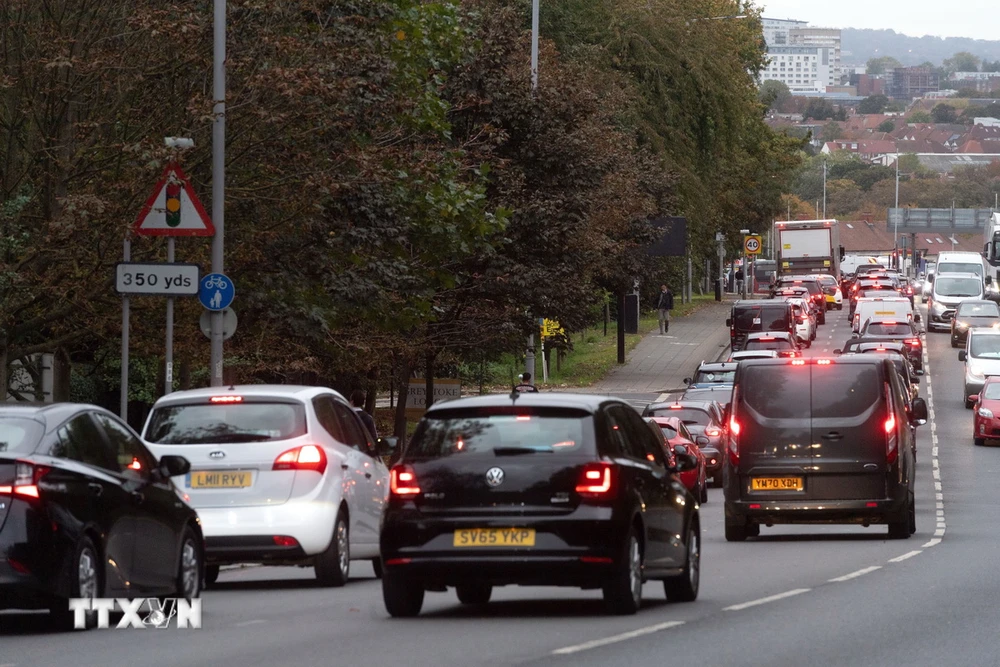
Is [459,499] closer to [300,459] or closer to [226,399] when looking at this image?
[300,459]

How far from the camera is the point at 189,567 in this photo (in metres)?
13.2

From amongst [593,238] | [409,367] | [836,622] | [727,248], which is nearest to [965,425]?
[593,238]

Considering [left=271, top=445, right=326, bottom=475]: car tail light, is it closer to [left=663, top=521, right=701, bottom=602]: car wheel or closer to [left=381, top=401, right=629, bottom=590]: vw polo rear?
[left=381, top=401, right=629, bottom=590]: vw polo rear

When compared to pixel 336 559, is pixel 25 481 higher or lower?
higher

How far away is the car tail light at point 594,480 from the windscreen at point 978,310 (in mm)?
56847

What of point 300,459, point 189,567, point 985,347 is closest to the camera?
point 189,567

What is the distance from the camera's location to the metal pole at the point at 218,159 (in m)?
22.3

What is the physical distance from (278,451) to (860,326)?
5101 cm

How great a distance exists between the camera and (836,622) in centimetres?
1229

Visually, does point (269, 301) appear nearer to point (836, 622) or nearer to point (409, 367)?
point (409, 367)

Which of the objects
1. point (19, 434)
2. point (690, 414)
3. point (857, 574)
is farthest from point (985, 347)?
point (19, 434)

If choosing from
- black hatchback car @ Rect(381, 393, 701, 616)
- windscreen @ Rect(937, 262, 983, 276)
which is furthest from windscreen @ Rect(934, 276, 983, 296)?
black hatchback car @ Rect(381, 393, 701, 616)

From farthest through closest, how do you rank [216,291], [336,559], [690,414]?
[690,414] < [216,291] < [336,559]

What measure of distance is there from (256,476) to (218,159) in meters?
8.09
